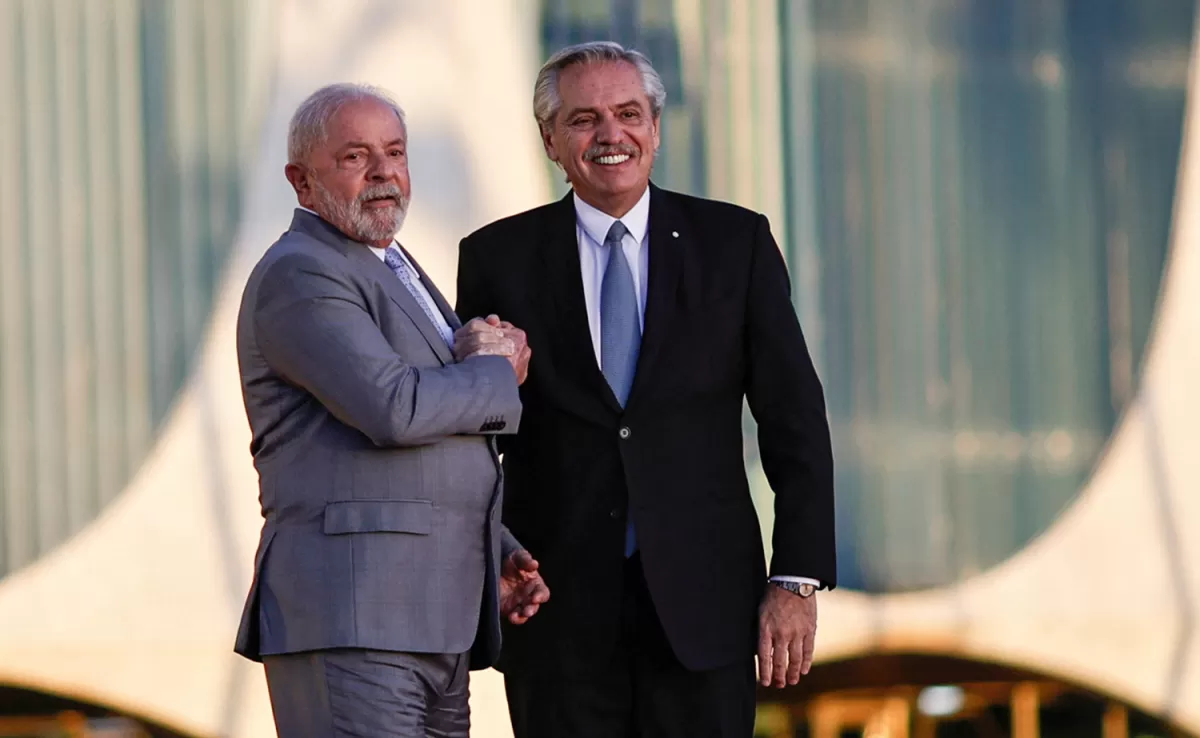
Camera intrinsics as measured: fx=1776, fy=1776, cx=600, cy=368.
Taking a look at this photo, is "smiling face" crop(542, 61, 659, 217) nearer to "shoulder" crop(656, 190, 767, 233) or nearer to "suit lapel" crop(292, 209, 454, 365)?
"shoulder" crop(656, 190, 767, 233)

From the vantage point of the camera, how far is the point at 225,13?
4.31 meters

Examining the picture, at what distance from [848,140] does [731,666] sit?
2.28m

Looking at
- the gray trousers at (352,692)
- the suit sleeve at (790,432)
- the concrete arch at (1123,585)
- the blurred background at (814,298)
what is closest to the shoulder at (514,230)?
the suit sleeve at (790,432)

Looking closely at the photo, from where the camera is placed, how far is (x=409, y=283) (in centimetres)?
246

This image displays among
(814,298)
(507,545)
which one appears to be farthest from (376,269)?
(814,298)

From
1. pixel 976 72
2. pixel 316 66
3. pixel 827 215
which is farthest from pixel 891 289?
pixel 316 66

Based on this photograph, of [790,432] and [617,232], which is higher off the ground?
[617,232]

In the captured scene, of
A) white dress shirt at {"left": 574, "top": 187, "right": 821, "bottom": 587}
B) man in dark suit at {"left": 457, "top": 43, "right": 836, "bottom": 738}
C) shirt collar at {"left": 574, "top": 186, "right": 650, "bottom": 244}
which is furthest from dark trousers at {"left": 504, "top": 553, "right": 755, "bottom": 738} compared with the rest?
shirt collar at {"left": 574, "top": 186, "right": 650, "bottom": 244}

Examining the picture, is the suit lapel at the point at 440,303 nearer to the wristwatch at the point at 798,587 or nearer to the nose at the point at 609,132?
the nose at the point at 609,132

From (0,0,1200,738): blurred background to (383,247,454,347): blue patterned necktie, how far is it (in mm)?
1889

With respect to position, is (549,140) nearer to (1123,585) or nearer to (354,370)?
(354,370)

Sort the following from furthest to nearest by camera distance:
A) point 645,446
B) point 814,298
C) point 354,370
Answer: point 814,298 → point 645,446 → point 354,370

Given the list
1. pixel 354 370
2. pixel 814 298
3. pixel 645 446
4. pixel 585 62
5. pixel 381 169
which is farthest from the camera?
pixel 814 298

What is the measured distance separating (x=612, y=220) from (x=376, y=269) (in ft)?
1.57
